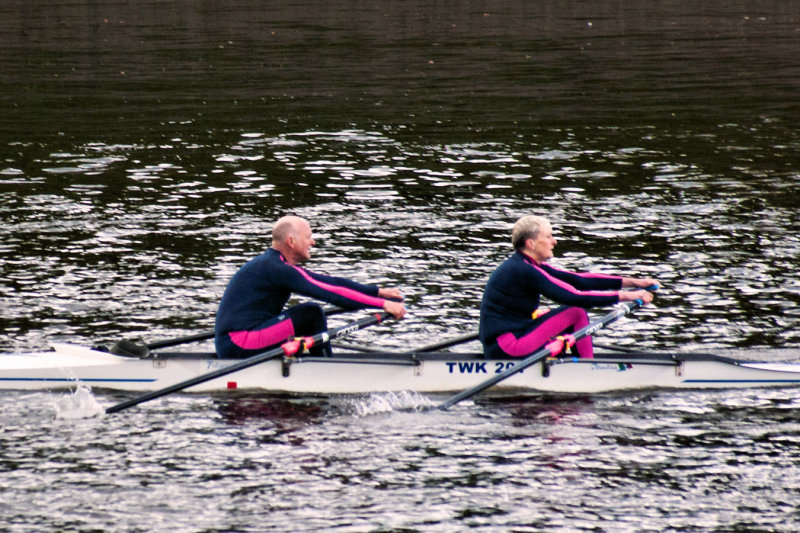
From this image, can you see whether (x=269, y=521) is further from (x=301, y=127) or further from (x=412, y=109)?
(x=412, y=109)

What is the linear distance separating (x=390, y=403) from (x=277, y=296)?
5.82ft

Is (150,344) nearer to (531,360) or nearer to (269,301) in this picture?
(269,301)

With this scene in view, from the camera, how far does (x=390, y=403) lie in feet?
44.3

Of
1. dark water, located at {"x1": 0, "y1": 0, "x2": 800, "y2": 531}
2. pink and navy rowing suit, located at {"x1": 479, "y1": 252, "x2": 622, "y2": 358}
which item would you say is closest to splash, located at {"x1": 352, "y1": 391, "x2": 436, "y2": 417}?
dark water, located at {"x1": 0, "y1": 0, "x2": 800, "y2": 531}

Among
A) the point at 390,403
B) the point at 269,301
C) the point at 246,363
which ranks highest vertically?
the point at 269,301

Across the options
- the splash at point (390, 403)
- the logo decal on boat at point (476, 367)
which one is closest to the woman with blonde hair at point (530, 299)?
the logo decal on boat at point (476, 367)

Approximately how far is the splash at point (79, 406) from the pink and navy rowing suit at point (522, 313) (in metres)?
4.42

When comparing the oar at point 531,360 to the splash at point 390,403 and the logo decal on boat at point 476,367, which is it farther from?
the splash at point 390,403

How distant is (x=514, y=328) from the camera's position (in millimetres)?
13719

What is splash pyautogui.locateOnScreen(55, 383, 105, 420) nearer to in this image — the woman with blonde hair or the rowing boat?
the rowing boat

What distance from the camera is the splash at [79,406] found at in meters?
13.0

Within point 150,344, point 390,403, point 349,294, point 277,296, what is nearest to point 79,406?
point 150,344

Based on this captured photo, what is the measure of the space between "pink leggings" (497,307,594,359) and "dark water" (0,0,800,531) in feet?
2.13

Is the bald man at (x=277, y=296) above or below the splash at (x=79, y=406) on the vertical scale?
above
